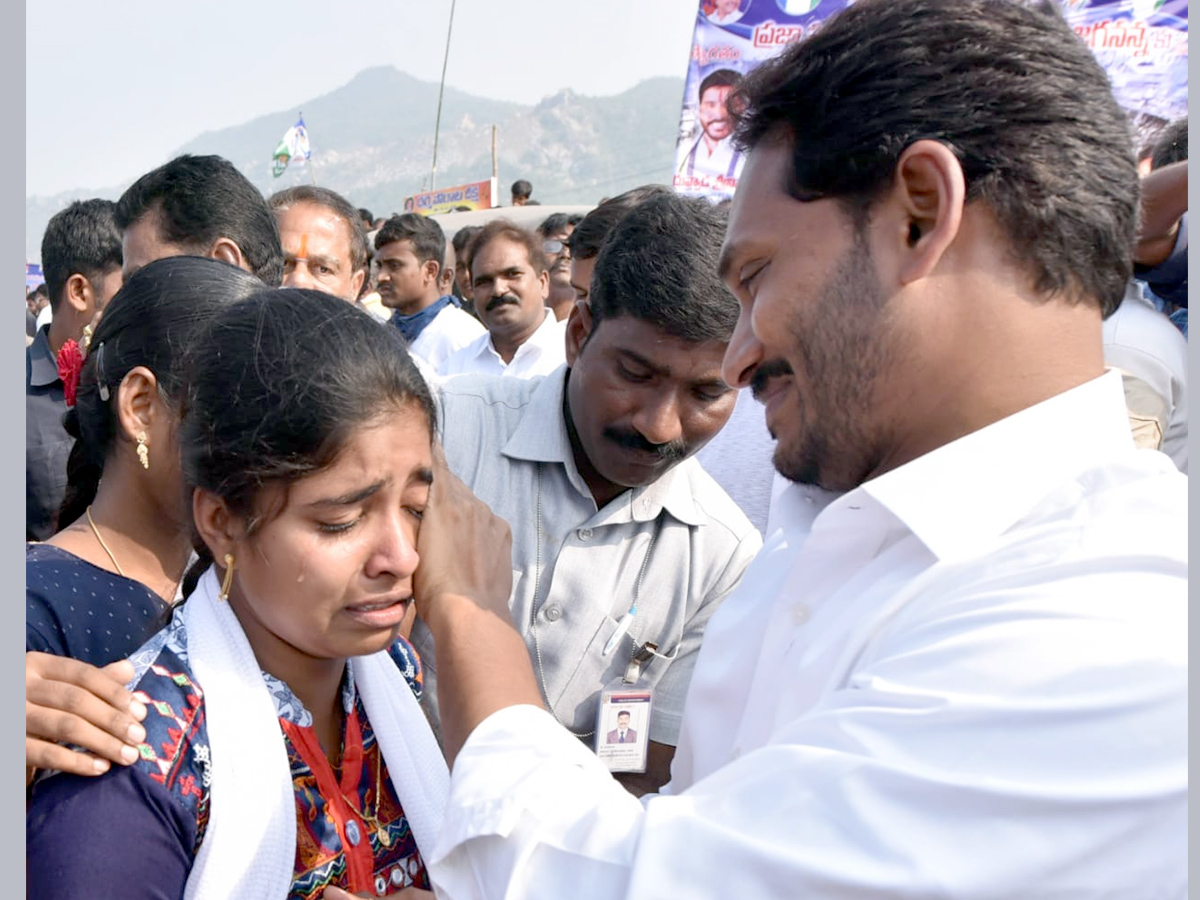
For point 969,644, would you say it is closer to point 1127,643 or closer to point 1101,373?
point 1127,643

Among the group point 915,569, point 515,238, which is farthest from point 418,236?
point 915,569

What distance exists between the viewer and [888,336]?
1.53 metres

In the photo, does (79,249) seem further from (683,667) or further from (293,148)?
(293,148)

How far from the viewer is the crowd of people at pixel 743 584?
122 cm

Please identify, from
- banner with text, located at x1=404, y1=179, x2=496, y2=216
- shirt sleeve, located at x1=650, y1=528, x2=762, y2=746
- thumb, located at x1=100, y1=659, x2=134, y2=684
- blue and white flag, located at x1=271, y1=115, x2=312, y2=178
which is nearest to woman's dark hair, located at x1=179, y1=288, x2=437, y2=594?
thumb, located at x1=100, y1=659, x2=134, y2=684

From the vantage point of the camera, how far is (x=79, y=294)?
4535 millimetres

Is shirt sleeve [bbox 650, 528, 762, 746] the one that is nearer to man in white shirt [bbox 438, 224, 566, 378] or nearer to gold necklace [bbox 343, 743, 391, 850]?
gold necklace [bbox 343, 743, 391, 850]

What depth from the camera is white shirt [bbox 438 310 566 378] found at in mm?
6250

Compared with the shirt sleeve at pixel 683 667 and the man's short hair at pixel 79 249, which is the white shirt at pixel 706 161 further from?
the shirt sleeve at pixel 683 667

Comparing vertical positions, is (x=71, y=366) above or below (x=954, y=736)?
below

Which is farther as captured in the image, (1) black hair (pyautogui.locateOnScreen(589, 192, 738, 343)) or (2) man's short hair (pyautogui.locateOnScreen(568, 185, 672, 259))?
(2) man's short hair (pyautogui.locateOnScreen(568, 185, 672, 259))

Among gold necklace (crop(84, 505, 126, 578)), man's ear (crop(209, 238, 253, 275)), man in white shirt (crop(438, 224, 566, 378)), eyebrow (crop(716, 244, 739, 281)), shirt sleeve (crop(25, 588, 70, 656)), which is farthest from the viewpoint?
man in white shirt (crop(438, 224, 566, 378))

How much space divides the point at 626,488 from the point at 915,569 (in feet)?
3.68

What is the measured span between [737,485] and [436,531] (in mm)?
1655
